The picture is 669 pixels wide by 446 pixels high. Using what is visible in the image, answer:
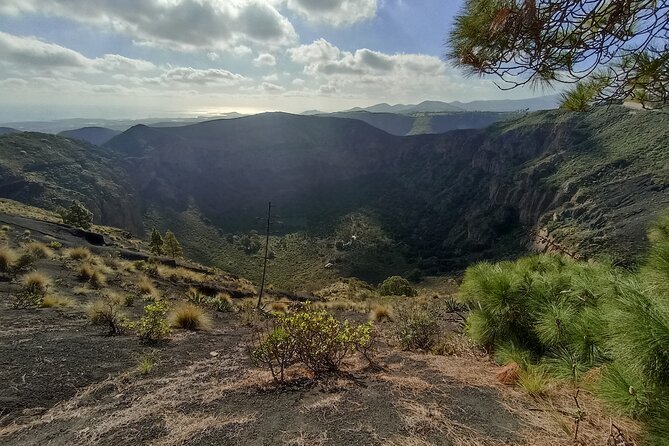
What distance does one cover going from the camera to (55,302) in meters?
8.89

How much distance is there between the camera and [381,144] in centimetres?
12925

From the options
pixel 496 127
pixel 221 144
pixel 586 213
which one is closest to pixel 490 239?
pixel 586 213

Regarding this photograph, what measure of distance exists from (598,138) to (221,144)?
352 ft

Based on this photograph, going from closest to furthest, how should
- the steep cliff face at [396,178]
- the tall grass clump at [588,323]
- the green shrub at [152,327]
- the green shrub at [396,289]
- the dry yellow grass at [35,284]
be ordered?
the tall grass clump at [588,323] < the green shrub at [152,327] < the dry yellow grass at [35,284] < the green shrub at [396,289] < the steep cliff face at [396,178]

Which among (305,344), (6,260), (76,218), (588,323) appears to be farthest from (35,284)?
(76,218)

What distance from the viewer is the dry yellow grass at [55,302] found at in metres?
8.69

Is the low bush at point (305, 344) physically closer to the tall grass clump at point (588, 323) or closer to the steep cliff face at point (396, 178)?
the tall grass clump at point (588, 323)

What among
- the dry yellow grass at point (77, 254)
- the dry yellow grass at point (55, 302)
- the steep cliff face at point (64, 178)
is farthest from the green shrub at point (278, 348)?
the steep cliff face at point (64, 178)

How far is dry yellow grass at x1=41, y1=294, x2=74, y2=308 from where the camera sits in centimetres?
869

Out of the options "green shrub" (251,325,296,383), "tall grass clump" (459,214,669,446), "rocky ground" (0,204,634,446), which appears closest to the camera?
"tall grass clump" (459,214,669,446)

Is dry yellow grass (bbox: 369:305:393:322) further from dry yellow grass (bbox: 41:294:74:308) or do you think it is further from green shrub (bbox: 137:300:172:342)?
dry yellow grass (bbox: 41:294:74:308)

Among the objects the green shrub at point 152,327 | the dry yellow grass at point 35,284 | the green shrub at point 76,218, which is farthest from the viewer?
the green shrub at point 76,218

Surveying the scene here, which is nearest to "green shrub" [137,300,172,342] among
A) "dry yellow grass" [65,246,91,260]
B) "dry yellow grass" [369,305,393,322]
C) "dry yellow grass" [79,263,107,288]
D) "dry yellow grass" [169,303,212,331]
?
"dry yellow grass" [169,303,212,331]

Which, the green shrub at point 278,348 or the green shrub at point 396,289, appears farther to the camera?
the green shrub at point 396,289
